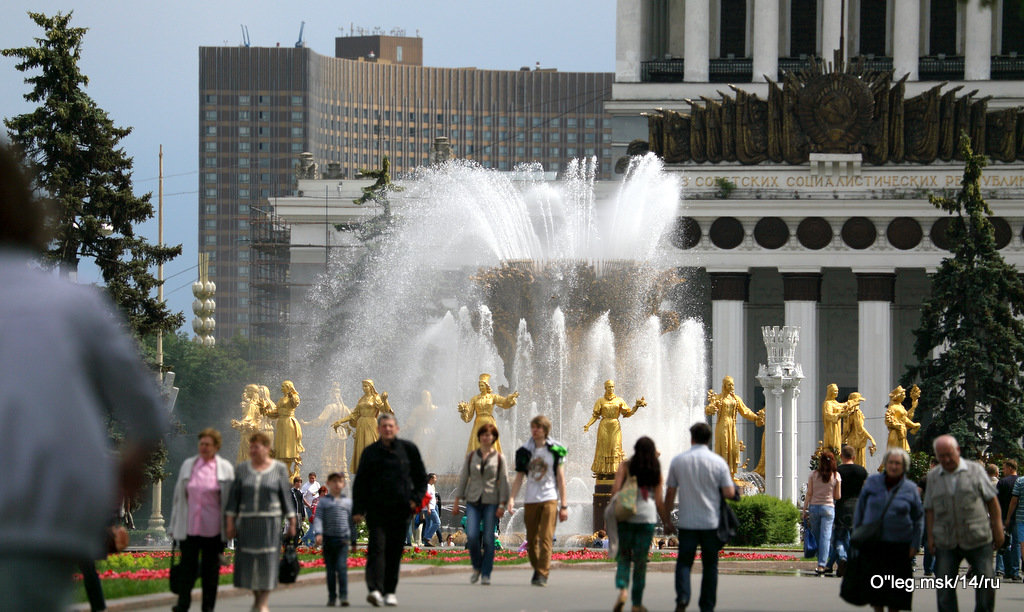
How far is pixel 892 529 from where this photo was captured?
12078 millimetres

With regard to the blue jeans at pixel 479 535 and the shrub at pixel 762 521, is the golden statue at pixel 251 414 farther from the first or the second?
the blue jeans at pixel 479 535

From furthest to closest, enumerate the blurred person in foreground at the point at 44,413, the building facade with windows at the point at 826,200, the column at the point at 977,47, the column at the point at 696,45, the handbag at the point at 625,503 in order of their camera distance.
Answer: the column at the point at 696,45 < the column at the point at 977,47 < the building facade with windows at the point at 826,200 < the handbag at the point at 625,503 < the blurred person in foreground at the point at 44,413

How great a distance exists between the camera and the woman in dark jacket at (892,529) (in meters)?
11.9

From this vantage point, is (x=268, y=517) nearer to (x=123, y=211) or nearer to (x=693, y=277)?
(x=123, y=211)

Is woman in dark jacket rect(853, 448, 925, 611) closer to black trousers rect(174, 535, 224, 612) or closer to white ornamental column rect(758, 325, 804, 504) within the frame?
black trousers rect(174, 535, 224, 612)

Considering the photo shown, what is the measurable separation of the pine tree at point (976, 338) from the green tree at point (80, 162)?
63.6 feet

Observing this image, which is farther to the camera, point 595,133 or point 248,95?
point 595,133

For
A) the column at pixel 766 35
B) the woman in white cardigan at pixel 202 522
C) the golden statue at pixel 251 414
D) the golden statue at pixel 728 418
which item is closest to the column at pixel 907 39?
the column at pixel 766 35

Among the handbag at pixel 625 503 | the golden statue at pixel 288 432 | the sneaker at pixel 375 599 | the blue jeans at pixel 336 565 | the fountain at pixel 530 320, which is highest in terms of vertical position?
the fountain at pixel 530 320

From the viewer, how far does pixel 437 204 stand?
1606 inches

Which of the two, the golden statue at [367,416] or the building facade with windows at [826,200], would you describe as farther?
the building facade with windows at [826,200]

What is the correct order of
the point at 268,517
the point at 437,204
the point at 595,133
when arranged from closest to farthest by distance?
the point at 268,517 < the point at 437,204 < the point at 595,133

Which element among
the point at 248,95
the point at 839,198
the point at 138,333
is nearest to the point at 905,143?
the point at 839,198

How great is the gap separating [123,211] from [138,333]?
7.72 ft
